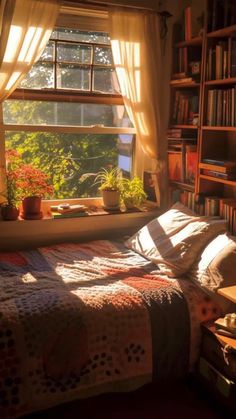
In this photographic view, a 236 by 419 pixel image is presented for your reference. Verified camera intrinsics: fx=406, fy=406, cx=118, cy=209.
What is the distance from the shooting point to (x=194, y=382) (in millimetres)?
2184

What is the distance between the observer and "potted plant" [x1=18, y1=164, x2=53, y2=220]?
2883mm

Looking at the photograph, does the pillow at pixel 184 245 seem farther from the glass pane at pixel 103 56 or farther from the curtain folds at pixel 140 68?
the glass pane at pixel 103 56

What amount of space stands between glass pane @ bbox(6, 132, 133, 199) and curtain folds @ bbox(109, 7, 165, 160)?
0.27 m

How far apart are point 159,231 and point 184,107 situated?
1.03 metres

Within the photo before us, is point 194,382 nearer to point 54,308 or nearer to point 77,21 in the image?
point 54,308

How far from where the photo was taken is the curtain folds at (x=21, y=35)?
2574 mm

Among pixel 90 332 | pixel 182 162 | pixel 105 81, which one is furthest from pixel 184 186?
pixel 90 332

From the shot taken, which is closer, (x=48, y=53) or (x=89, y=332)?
(x=89, y=332)

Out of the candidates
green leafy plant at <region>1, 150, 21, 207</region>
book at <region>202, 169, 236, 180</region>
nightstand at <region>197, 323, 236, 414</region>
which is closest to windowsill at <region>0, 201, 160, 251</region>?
green leafy plant at <region>1, 150, 21, 207</region>

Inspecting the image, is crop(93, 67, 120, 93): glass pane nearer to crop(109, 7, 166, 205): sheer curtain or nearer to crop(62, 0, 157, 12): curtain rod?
crop(109, 7, 166, 205): sheer curtain

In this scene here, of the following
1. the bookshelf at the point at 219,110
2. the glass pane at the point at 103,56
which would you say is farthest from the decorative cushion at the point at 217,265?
the glass pane at the point at 103,56

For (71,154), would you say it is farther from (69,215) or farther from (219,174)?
(219,174)

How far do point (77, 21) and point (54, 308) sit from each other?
2.14 metres

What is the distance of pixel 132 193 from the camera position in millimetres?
3248
